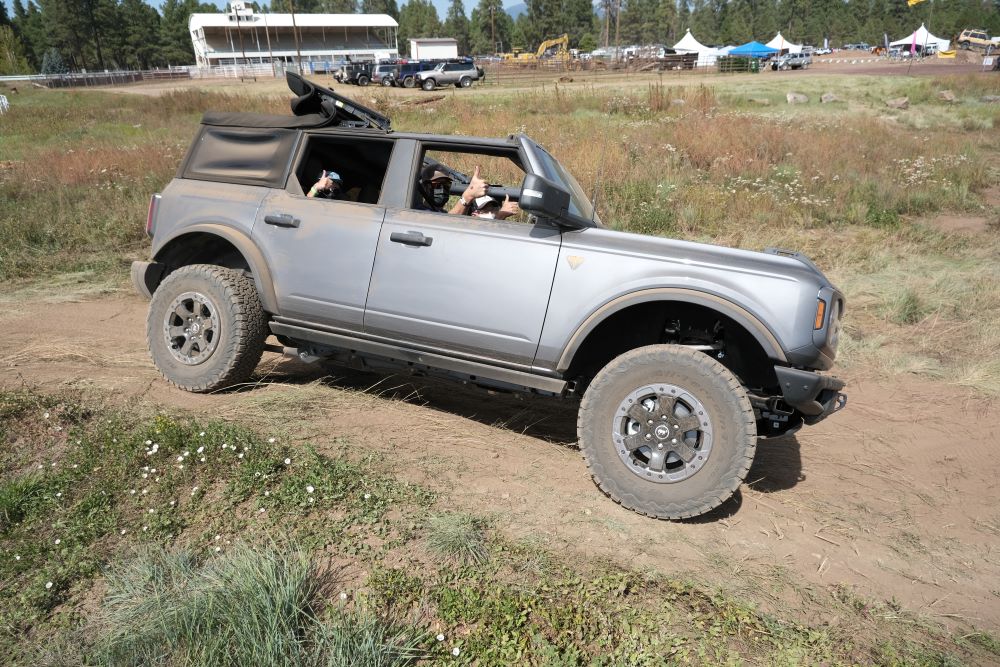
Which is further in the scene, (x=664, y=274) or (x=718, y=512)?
(x=718, y=512)

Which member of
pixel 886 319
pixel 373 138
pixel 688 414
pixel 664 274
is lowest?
pixel 886 319

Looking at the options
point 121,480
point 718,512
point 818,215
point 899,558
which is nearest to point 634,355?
point 718,512

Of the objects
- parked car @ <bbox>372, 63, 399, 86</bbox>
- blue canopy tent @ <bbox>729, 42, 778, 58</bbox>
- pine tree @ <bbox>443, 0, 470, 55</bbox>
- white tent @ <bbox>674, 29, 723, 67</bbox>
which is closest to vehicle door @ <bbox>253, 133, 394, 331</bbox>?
parked car @ <bbox>372, 63, 399, 86</bbox>

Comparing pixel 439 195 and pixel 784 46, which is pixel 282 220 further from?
pixel 784 46

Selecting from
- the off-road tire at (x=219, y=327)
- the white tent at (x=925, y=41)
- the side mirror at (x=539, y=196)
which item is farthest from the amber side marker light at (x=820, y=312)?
the white tent at (x=925, y=41)

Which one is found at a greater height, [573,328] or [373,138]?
[373,138]

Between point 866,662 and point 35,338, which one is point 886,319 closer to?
point 866,662

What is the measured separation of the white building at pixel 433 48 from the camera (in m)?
71.1

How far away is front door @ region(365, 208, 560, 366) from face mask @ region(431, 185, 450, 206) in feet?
2.35

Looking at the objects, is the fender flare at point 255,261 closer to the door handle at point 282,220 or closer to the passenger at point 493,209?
the door handle at point 282,220

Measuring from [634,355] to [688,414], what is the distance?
437mm

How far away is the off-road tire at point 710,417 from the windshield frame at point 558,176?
3.27ft

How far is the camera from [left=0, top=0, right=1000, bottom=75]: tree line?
84500mm

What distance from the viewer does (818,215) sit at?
10633mm
